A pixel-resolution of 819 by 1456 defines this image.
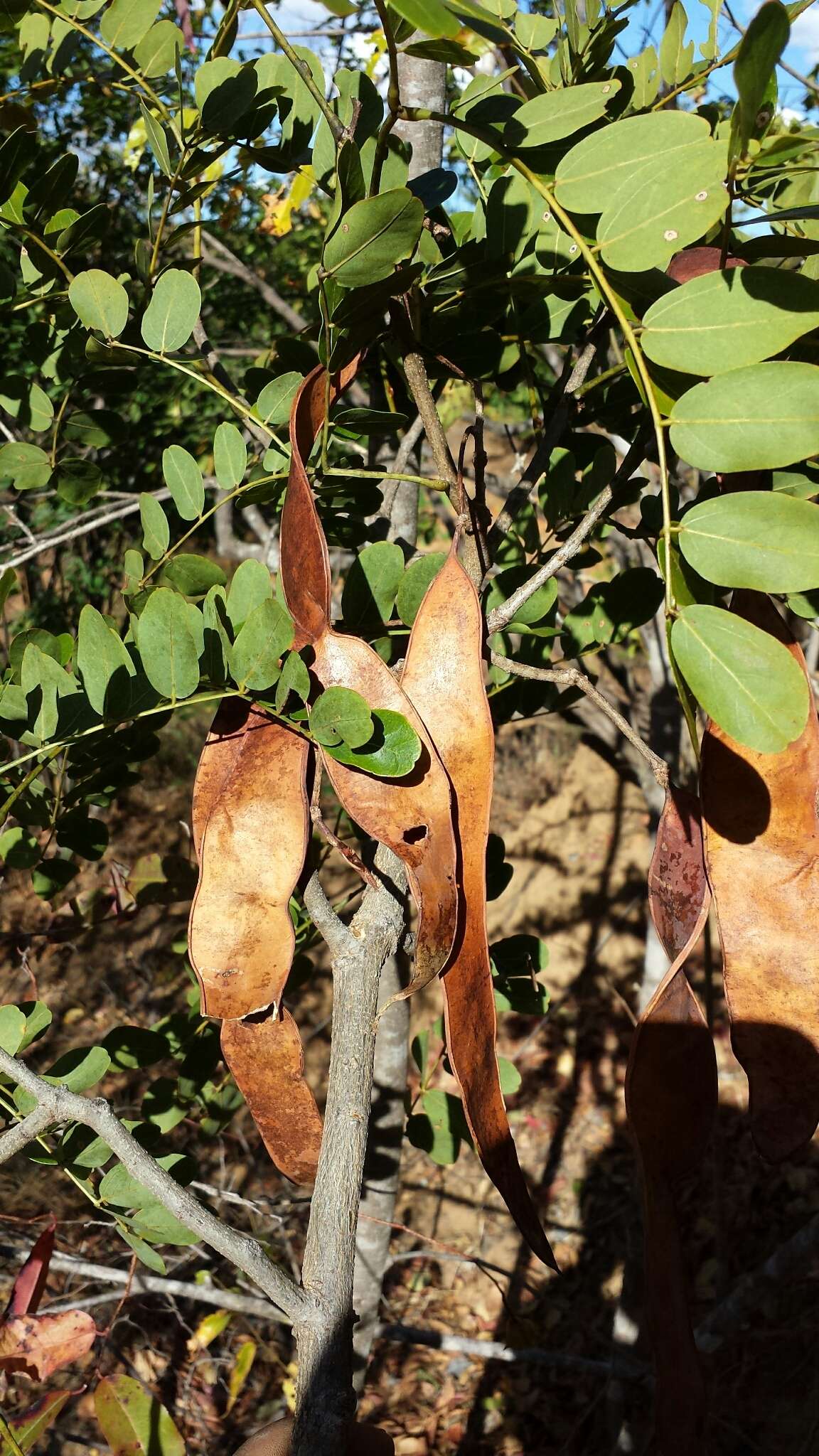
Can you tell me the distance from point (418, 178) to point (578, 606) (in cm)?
41

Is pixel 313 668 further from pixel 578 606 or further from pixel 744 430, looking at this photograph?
pixel 578 606

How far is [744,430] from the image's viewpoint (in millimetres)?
488

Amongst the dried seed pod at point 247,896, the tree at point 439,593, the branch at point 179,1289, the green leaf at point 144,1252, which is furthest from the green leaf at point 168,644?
the branch at point 179,1289

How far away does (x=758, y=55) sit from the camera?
16.4 inches

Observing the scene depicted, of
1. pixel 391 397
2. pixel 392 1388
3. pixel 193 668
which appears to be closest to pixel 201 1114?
pixel 193 668

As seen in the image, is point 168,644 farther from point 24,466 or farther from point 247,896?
point 24,466

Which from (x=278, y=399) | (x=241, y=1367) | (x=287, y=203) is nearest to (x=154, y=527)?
(x=278, y=399)

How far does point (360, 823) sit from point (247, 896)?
9cm

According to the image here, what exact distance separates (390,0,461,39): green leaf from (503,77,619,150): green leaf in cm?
12

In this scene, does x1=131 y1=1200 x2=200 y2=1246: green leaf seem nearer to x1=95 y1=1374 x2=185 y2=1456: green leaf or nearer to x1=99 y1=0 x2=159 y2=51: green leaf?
x1=95 y1=1374 x2=185 y2=1456: green leaf

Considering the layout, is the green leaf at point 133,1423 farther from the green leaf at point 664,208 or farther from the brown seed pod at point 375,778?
the green leaf at point 664,208

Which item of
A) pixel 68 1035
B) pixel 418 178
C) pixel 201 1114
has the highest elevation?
pixel 418 178

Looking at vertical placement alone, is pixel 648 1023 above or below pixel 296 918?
above

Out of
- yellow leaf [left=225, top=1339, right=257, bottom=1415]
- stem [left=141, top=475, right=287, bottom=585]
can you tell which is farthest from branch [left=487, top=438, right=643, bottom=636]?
yellow leaf [left=225, top=1339, right=257, bottom=1415]
